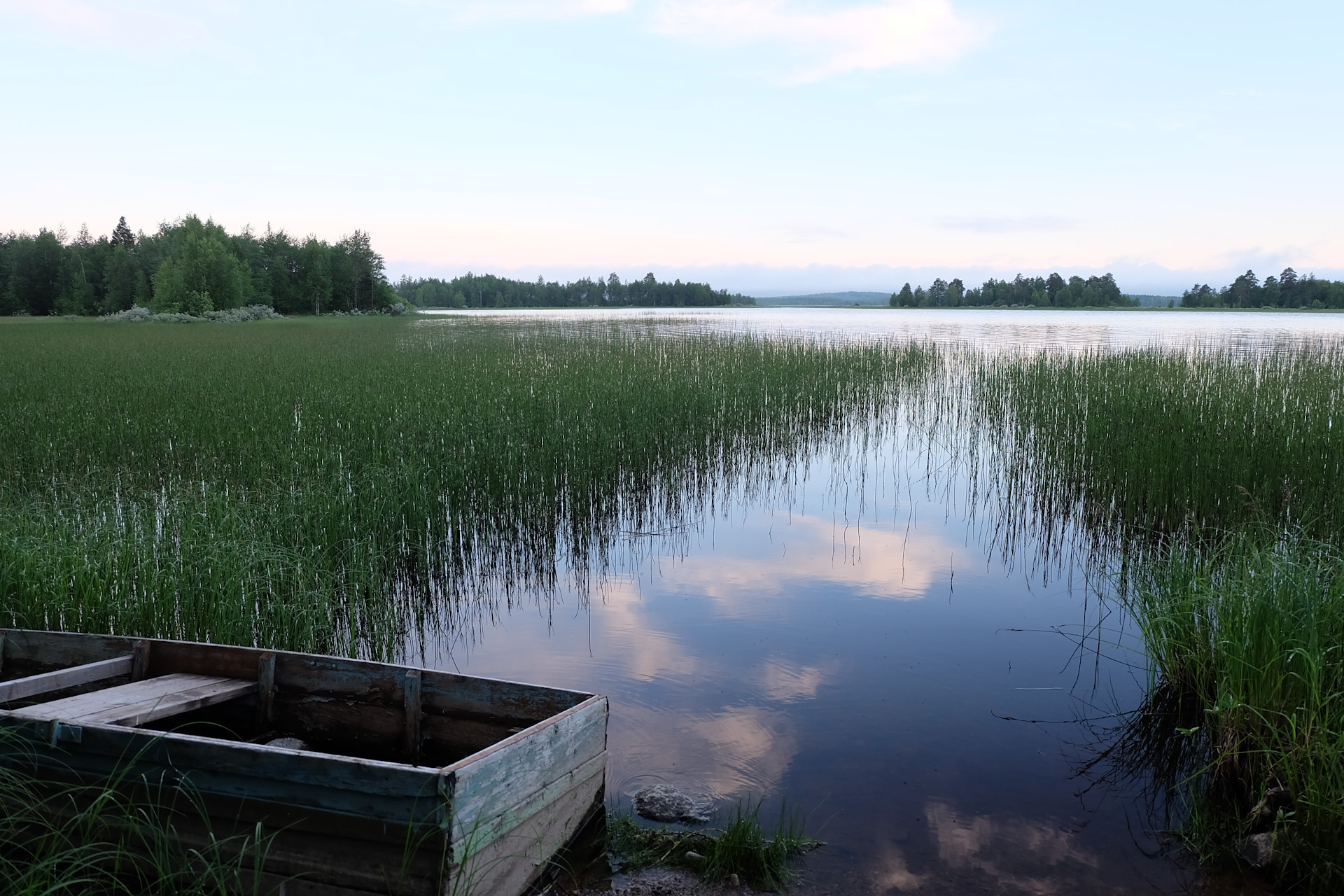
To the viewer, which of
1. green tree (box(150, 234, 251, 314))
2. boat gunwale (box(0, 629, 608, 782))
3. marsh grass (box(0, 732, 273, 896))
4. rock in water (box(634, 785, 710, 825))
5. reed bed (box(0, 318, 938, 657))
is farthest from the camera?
green tree (box(150, 234, 251, 314))

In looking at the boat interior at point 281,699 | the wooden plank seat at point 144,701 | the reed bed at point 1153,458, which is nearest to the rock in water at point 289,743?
the boat interior at point 281,699

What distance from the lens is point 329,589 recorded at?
18.1 feet

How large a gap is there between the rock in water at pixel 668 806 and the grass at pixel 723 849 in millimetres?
96

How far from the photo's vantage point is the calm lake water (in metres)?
3.61

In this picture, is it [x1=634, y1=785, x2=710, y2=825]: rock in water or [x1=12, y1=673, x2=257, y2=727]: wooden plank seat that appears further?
[x1=634, y1=785, x2=710, y2=825]: rock in water

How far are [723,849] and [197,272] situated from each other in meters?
66.9

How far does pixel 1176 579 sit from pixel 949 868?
99.6 inches

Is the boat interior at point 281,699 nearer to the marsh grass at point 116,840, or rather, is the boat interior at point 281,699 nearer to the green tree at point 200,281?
the marsh grass at point 116,840

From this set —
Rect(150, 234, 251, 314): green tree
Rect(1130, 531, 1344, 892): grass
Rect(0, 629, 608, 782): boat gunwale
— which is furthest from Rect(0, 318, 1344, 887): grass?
Rect(150, 234, 251, 314): green tree

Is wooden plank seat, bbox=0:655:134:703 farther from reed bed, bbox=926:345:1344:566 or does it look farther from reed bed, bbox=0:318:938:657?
reed bed, bbox=926:345:1344:566

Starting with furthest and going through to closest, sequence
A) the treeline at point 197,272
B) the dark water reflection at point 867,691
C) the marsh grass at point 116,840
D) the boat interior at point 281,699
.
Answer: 1. the treeline at point 197,272
2. the dark water reflection at point 867,691
3. the boat interior at point 281,699
4. the marsh grass at point 116,840

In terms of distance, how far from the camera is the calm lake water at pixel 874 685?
11.8ft

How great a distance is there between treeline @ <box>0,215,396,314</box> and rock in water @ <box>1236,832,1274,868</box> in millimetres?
67175

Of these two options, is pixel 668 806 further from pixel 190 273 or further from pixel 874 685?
pixel 190 273
